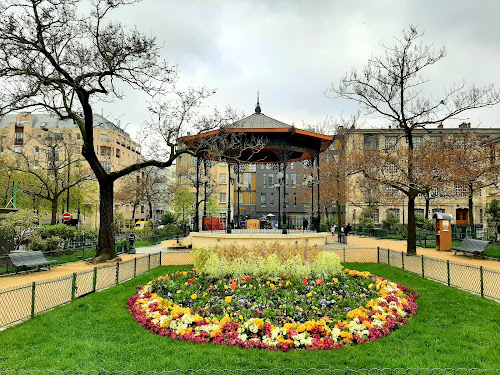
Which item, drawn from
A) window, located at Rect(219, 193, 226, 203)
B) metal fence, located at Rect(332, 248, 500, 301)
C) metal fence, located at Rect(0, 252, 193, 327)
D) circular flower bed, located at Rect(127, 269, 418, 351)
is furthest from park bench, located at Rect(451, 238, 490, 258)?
window, located at Rect(219, 193, 226, 203)

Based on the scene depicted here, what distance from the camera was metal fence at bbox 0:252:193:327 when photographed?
8328 mm

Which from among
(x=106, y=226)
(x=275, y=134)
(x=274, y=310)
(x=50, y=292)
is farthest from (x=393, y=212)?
(x=50, y=292)

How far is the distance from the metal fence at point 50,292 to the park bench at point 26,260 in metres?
3.55

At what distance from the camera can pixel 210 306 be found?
8.16m

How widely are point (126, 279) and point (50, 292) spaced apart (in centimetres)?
381

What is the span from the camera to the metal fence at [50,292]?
8328 millimetres

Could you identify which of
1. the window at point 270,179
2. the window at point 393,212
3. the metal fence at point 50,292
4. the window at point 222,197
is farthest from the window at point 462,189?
the window at point 270,179

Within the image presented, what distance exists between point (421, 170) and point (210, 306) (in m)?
16.0

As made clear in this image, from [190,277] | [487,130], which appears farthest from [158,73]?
[487,130]

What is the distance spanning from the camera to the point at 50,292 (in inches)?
382

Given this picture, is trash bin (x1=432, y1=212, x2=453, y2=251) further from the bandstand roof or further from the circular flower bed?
the circular flower bed

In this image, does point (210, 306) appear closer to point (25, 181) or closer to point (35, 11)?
point (35, 11)

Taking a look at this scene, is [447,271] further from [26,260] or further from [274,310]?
[26,260]

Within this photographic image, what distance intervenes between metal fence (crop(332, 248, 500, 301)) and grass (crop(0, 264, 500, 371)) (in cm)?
226
